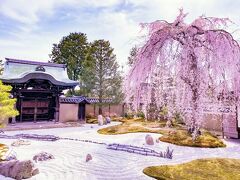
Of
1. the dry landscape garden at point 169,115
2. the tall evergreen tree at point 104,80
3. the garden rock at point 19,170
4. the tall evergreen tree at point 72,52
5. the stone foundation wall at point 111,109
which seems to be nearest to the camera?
the garden rock at point 19,170

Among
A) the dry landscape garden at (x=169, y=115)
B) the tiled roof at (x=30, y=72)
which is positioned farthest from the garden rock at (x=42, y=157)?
the tiled roof at (x=30, y=72)

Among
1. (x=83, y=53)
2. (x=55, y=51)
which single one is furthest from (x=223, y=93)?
(x=55, y=51)

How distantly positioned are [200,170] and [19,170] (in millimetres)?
5577

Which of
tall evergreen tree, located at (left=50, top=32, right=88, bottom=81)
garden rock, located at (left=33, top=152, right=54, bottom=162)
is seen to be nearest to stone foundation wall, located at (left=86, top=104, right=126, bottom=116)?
tall evergreen tree, located at (left=50, top=32, right=88, bottom=81)

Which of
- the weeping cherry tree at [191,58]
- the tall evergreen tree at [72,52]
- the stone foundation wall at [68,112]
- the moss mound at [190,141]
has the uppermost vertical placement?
the tall evergreen tree at [72,52]

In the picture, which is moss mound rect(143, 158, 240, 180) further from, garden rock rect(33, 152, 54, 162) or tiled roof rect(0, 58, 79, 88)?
tiled roof rect(0, 58, 79, 88)

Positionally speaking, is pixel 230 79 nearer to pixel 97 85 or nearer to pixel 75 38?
pixel 97 85

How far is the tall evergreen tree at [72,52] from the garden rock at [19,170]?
109ft

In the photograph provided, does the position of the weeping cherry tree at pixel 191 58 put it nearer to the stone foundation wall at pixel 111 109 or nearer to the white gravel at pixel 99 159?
the white gravel at pixel 99 159

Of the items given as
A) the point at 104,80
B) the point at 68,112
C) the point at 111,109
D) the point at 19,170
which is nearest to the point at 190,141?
the point at 19,170

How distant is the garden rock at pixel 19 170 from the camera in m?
6.74

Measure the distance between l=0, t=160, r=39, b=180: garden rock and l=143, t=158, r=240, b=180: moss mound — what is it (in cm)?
344

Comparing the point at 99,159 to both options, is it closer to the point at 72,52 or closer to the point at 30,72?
the point at 30,72

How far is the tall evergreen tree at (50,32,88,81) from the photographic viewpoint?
4003 centimetres
